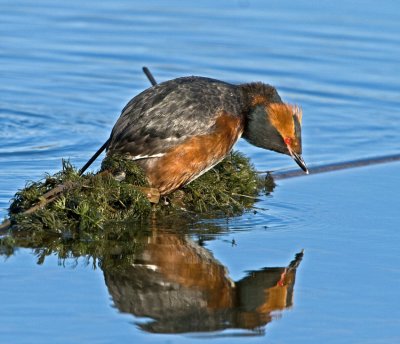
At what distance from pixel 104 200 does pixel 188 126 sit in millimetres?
958

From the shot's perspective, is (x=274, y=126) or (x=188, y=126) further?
(x=274, y=126)

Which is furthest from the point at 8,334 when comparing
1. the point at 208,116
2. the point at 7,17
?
the point at 7,17

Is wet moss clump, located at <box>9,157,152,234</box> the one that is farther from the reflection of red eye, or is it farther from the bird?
the reflection of red eye

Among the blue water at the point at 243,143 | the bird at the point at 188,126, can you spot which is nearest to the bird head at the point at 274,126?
the bird at the point at 188,126

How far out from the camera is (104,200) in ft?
31.2

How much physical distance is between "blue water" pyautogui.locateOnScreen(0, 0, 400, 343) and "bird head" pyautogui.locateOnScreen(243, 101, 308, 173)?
591 millimetres

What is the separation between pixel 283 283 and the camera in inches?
326

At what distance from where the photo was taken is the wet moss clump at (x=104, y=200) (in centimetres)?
922

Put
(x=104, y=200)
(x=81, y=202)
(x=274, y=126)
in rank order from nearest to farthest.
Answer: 1. (x=81, y=202)
2. (x=104, y=200)
3. (x=274, y=126)

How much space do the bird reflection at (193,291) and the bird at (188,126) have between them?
0.95m

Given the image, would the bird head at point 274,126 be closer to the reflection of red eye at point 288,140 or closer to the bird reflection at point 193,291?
the reflection of red eye at point 288,140

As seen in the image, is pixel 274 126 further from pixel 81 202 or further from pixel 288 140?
pixel 81 202

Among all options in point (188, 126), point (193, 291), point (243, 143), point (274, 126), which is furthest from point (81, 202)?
point (243, 143)

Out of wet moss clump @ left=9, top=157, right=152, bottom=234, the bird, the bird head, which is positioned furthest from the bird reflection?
the bird head
